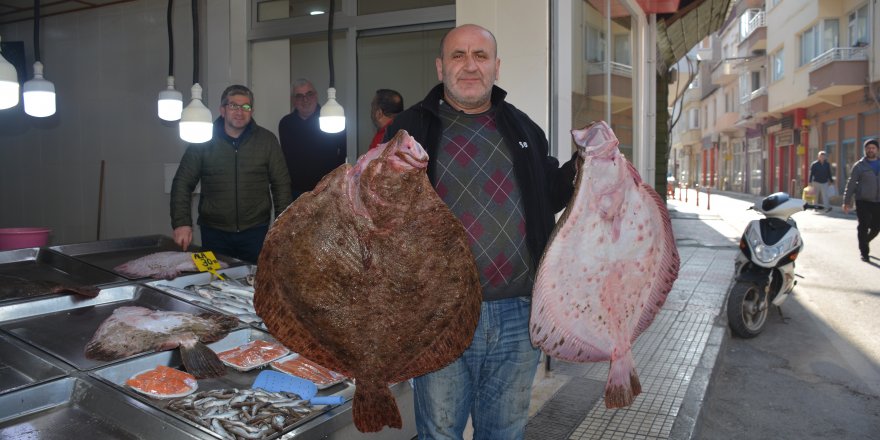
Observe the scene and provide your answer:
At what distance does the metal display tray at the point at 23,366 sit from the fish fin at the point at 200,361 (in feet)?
1.50

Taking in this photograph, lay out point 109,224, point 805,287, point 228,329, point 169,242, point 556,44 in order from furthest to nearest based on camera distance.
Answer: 1. point 805,287
2. point 109,224
3. point 169,242
4. point 556,44
5. point 228,329

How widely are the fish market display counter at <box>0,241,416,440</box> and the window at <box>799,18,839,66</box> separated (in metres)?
28.0

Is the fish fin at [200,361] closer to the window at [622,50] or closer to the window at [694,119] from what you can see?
the window at [622,50]

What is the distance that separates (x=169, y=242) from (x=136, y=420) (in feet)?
10.2

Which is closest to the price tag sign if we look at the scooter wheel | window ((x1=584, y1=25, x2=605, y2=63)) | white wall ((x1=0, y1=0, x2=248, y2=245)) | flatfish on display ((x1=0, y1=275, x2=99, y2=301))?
flatfish on display ((x1=0, y1=275, x2=99, y2=301))

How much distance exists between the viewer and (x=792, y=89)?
92.5 feet

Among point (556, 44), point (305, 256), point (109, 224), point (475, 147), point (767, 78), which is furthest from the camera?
point (767, 78)

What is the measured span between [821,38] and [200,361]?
28497 mm

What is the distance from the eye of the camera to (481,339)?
2.36m

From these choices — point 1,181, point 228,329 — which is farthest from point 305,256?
point 1,181

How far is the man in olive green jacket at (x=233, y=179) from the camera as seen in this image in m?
4.80

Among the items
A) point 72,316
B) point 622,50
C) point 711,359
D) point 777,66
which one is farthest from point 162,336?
point 777,66

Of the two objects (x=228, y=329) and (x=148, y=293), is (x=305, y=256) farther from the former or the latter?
(x=148, y=293)

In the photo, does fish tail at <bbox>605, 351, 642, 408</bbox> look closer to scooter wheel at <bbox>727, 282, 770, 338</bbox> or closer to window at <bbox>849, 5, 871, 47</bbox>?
scooter wheel at <bbox>727, 282, 770, 338</bbox>
